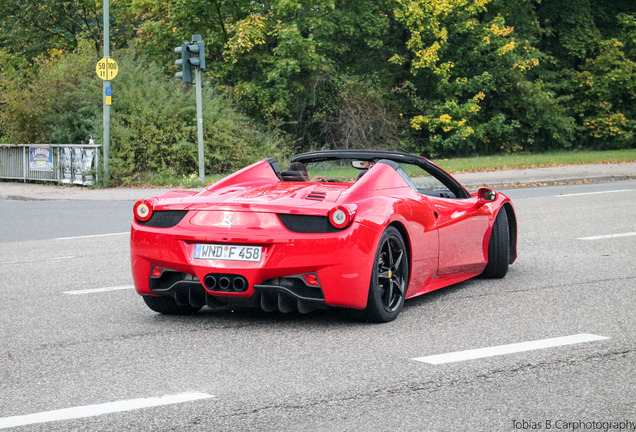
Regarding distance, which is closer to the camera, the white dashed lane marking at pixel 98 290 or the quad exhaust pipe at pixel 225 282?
the quad exhaust pipe at pixel 225 282

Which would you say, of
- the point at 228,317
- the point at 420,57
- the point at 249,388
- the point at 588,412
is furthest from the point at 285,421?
the point at 420,57

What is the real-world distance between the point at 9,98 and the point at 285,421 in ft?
88.3

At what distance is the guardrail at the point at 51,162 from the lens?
1020 inches

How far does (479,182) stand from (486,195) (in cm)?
1641

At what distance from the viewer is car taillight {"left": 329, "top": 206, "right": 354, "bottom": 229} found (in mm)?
5832

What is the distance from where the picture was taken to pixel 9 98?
2880cm

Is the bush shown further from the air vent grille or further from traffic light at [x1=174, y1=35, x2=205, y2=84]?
the air vent grille

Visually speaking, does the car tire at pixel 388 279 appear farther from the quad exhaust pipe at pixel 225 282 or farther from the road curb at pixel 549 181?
the road curb at pixel 549 181

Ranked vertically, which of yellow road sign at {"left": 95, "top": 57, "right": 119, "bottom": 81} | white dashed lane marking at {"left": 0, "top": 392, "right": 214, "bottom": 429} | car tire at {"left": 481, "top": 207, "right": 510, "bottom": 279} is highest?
yellow road sign at {"left": 95, "top": 57, "right": 119, "bottom": 81}

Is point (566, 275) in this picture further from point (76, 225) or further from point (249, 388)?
point (76, 225)

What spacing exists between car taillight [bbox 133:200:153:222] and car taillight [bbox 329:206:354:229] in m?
1.30

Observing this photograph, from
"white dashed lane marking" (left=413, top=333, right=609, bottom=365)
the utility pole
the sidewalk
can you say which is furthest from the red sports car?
the utility pole

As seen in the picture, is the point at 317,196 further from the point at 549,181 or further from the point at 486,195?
the point at 549,181

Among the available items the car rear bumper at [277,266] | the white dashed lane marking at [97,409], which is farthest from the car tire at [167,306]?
the white dashed lane marking at [97,409]
